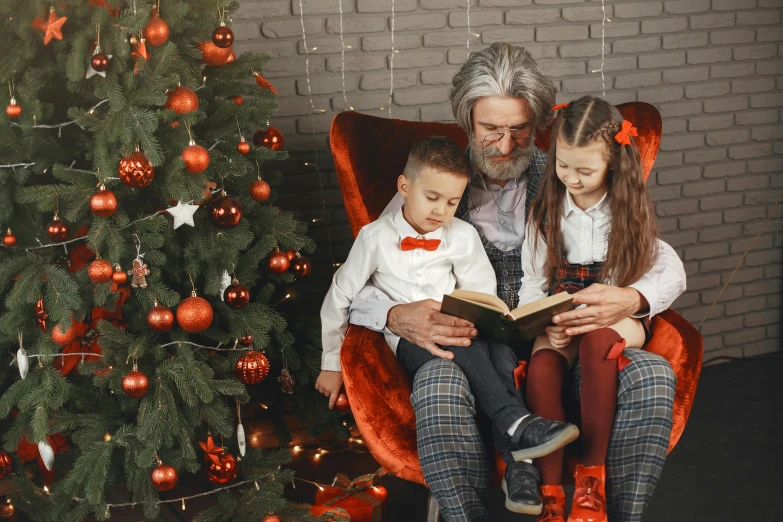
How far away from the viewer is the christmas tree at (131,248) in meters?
2.05

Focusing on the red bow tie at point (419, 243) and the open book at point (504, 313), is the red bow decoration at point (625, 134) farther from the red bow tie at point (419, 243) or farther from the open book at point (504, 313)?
the red bow tie at point (419, 243)

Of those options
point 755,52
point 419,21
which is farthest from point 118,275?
→ point 755,52

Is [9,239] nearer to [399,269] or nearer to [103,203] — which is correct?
[103,203]

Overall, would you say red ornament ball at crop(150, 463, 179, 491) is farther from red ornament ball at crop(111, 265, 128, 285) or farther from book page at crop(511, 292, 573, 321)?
book page at crop(511, 292, 573, 321)

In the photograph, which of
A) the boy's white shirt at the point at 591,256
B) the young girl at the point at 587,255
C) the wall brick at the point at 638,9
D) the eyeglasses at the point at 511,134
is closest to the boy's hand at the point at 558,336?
the young girl at the point at 587,255

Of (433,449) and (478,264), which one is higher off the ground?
(478,264)

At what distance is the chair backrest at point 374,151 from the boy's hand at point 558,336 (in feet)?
2.41

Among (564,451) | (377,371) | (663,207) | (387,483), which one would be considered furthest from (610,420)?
(663,207)

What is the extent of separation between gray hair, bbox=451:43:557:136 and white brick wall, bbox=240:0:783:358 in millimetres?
729

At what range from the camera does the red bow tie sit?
89.7 inches

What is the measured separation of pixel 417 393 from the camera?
1978 mm

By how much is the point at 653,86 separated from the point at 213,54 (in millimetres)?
1977

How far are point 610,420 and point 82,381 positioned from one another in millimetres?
1512

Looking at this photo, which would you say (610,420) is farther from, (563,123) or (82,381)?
(82,381)
